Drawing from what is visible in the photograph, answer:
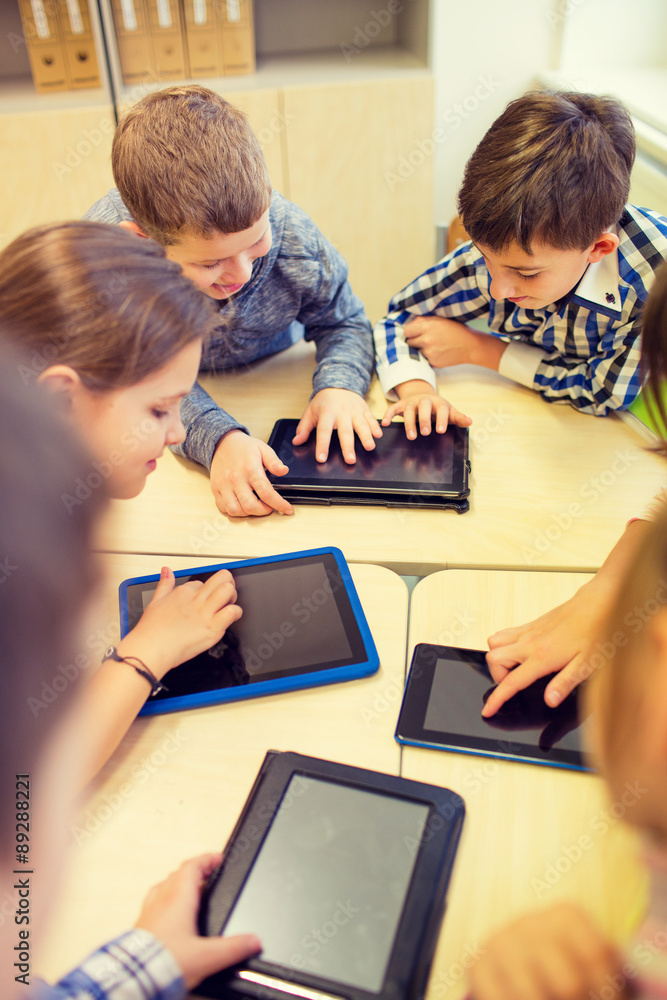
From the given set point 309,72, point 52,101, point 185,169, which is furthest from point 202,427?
point 309,72

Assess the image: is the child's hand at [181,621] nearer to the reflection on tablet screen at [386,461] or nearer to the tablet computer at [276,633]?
the tablet computer at [276,633]

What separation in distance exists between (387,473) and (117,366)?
1.39 ft

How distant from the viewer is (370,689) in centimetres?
76

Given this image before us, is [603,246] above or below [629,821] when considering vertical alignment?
above

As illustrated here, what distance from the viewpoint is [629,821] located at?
1.64 ft

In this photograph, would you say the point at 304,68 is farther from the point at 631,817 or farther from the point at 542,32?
the point at 631,817

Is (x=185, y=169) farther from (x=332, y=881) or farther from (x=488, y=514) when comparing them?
(x=332, y=881)

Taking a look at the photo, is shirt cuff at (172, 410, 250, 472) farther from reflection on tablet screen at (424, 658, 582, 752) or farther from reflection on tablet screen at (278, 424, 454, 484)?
reflection on tablet screen at (424, 658, 582, 752)

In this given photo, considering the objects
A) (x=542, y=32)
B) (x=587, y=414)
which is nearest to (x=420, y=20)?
(x=542, y=32)

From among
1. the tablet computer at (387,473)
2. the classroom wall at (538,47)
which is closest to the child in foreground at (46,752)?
the tablet computer at (387,473)

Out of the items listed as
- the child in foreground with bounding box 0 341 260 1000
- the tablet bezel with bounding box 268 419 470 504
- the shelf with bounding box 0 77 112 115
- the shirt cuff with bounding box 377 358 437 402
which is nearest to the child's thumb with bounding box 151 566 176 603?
the child in foreground with bounding box 0 341 260 1000

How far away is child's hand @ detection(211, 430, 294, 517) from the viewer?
3.27 ft

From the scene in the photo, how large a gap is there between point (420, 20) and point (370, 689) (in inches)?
80.0

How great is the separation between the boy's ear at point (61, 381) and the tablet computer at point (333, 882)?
40 cm
